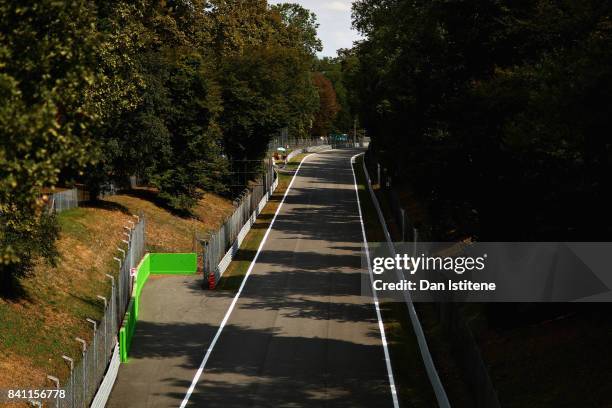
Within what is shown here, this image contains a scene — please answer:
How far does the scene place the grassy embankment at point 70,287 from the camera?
2775 centimetres

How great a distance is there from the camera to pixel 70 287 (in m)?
36.5

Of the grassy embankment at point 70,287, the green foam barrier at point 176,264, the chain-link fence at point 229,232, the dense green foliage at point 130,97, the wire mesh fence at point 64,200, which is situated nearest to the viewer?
the dense green foliage at point 130,97

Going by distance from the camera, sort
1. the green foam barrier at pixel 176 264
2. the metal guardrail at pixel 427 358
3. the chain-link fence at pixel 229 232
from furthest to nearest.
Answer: the green foam barrier at pixel 176 264 → the chain-link fence at pixel 229 232 → the metal guardrail at pixel 427 358

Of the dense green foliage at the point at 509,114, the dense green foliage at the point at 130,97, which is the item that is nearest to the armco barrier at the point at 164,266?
the dense green foliage at the point at 130,97

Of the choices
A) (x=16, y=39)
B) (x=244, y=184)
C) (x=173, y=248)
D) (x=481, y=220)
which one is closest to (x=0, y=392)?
(x=16, y=39)

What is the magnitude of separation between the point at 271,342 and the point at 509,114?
12.8 m

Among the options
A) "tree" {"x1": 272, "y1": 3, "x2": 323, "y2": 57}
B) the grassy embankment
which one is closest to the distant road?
the grassy embankment

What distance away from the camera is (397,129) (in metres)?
37.4

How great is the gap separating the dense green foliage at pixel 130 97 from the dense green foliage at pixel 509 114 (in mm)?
10601

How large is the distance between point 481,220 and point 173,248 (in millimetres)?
28119

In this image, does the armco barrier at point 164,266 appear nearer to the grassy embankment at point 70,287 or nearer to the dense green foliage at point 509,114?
the grassy embankment at point 70,287

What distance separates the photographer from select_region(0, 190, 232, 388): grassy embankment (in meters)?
27.8

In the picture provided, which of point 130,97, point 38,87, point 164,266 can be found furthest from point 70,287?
point 38,87

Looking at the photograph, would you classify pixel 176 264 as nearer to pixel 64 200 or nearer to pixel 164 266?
pixel 164 266
